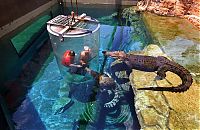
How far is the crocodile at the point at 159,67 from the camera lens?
240 inches

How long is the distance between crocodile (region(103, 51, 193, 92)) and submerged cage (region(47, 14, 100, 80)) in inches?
37.7

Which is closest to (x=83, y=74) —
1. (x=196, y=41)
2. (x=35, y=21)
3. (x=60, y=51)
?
(x=60, y=51)

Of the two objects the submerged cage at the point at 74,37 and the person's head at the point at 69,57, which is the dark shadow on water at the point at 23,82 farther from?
the person's head at the point at 69,57

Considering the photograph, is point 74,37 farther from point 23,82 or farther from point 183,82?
point 183,82

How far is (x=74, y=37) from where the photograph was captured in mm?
6531

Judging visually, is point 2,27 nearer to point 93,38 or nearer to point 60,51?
point 60,51

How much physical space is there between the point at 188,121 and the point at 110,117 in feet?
6.67

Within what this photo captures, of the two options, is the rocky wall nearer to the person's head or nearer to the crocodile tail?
the crocodile tail

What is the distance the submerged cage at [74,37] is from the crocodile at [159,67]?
37.7 inches

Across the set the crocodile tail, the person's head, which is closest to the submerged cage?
the person's head

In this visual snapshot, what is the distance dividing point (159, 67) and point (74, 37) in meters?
2.72

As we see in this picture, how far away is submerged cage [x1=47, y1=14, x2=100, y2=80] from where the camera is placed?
6570 millimetres

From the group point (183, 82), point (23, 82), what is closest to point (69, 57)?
point (23, 82)

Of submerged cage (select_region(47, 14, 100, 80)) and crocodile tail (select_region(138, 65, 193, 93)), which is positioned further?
submerged cage (select_region(47, 14, 100, 80))
